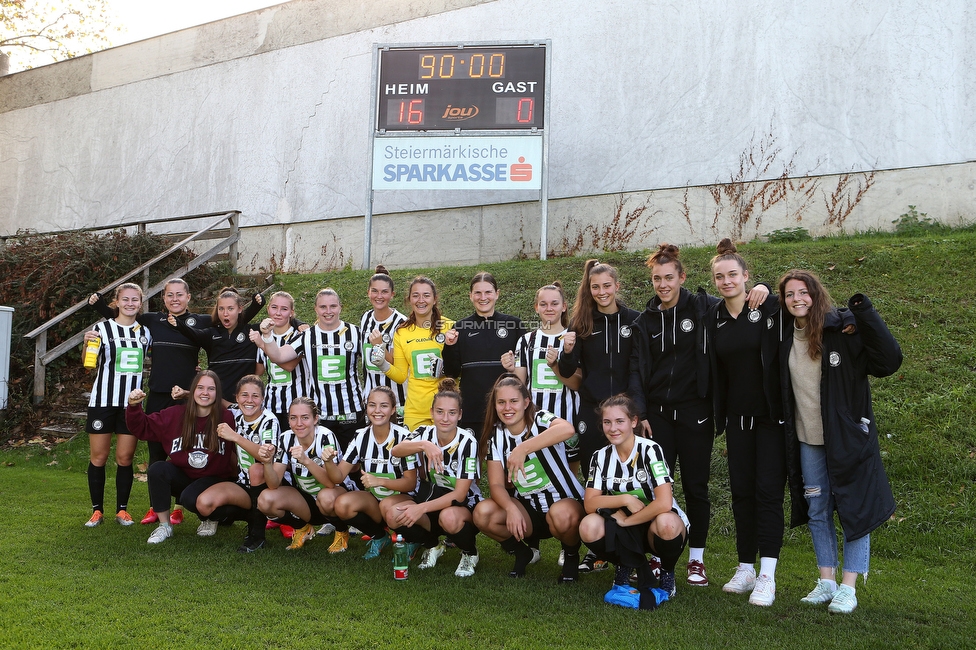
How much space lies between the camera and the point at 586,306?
4.47m

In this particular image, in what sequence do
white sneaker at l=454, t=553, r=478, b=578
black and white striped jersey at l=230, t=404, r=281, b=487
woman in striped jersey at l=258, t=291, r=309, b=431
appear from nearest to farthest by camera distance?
1. white sneaker at l=454, t=553, r=478, b=578
2. black and white striped jersey at l=230, t=404, r=281, b=487
3. woman in striped jersey at l=258, t=291, r=309, b=431

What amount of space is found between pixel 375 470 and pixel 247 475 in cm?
101

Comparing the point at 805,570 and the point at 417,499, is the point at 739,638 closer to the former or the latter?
the point at 805,570

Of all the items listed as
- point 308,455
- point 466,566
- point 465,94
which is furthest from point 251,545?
point 465,94

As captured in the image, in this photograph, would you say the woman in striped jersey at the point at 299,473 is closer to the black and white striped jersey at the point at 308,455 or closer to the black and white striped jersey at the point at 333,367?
the black and white striped jersey at the point at 308,455

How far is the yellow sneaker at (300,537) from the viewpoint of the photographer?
16.0 feet

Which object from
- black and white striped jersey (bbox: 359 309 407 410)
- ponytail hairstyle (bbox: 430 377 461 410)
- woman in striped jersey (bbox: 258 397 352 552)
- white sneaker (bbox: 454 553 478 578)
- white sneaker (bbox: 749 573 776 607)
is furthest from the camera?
black and white striped jersey (bbox: 359 309 407 410)

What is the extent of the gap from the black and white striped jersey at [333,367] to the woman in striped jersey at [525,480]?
4.18 ft

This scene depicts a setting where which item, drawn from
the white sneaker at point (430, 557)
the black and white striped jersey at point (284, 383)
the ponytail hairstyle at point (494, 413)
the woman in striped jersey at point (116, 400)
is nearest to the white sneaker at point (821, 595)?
the ponytail hairstyle at point (494, 413)

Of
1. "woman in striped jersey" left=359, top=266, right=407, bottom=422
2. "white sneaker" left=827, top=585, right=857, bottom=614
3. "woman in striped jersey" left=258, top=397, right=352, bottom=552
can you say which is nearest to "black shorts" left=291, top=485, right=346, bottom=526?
"woman in striped jersey" left=258, top=397, right=352, bottom=552

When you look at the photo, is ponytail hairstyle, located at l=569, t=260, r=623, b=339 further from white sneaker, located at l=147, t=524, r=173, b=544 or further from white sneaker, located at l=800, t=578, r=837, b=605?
white sneaker, located at l=147, t=524, r=173, b=544

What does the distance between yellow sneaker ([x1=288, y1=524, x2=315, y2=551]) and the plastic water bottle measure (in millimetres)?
988

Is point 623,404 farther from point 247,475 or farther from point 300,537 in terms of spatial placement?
point 247,475

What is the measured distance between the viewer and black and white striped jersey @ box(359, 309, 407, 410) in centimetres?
519
